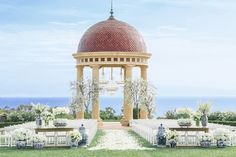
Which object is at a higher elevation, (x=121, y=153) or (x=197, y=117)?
(x=197, y=117)

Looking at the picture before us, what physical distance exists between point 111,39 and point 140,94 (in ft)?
17.6

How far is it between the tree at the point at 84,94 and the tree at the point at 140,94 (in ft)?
8.53

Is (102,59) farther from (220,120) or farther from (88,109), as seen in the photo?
(220,120)

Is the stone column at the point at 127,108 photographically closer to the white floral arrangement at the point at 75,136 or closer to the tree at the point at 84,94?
the tree at the point at 84,94

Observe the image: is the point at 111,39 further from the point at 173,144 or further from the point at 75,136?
the point at 75,136

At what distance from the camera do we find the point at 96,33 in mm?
44719

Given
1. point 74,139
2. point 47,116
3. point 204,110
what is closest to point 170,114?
point 204,110

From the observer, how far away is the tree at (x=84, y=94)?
45225 mm

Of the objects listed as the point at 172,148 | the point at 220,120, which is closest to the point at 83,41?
the point at 220,120

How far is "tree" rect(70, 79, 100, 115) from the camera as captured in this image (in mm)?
45225

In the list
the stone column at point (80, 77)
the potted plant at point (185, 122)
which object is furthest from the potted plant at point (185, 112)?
the stone column at point (80, 77)

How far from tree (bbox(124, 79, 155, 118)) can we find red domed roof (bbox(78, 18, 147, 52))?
109 inches

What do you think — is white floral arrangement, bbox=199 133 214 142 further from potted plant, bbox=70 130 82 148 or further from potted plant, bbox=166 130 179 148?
potted plant, bbox=70 130 82 148

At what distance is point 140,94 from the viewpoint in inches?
1811
